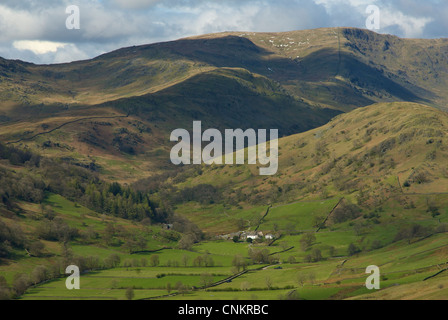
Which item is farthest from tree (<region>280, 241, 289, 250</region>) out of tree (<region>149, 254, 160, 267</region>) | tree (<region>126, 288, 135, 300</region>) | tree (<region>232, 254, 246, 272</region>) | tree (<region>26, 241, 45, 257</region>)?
tree (<region>26, 241, 45, 257</region>)

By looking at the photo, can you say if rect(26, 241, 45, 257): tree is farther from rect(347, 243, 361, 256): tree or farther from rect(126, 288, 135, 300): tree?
rect(347, 243, 361, 256): tree

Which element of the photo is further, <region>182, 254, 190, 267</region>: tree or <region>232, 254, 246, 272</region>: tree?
<region>182, 254, 190, 267</region>: tree

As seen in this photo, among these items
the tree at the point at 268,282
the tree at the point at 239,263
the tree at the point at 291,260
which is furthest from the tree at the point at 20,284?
the tree at the point at 291,260

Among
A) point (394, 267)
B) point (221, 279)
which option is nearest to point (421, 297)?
point (394, 267)

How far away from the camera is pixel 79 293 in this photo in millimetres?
127875

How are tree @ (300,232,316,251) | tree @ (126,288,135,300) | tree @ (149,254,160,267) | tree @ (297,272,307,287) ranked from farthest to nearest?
1. tree @ (300,232,316,251)
2. tree @ (149,254,160,267)
3. tree @ (297,272,307,287)
4. tree @ (126,288,135,300)

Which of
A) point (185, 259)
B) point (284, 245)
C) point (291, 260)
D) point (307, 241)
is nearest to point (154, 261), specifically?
point (185, 259)

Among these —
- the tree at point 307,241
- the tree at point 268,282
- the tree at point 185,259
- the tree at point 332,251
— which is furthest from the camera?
the tree at point 307,241

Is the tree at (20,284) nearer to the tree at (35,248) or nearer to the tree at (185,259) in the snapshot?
the tree at (35,248)

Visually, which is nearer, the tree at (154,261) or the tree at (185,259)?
the tree at (154,261)

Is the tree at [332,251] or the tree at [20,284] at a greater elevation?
the tree at [332,251]
